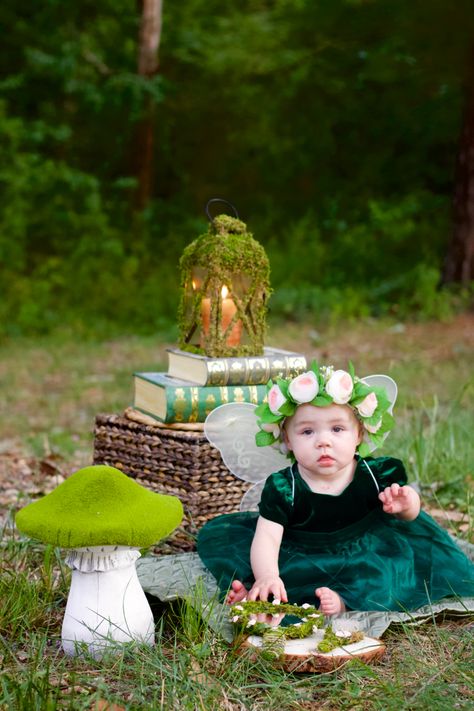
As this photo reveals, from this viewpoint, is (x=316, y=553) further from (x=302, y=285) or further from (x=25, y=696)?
(x=302, y=285)

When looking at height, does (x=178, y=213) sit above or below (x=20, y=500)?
above

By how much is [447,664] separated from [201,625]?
0.67m

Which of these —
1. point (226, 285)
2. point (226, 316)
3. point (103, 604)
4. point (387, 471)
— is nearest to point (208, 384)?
point (226, 316)

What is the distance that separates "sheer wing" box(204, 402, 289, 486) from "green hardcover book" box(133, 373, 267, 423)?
14cm

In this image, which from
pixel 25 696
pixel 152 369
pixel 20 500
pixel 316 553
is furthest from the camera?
pixel 152 369

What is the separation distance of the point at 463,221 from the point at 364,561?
8.02 meters

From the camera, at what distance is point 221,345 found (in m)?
3.30

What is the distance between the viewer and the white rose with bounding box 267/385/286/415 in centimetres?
269

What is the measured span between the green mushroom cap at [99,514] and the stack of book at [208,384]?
2.41 feet

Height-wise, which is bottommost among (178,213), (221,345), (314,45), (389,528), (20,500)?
(20,500)

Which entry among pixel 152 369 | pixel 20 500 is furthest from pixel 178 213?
pixel 20 500

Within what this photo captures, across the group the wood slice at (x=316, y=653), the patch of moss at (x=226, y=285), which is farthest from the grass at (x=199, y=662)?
the patch of moss at (x=226, y=285)

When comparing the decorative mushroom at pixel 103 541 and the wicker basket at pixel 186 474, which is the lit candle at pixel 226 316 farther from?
A: the decorative mushroom at pixel 103 541

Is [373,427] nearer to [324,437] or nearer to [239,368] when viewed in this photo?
[324,437]
